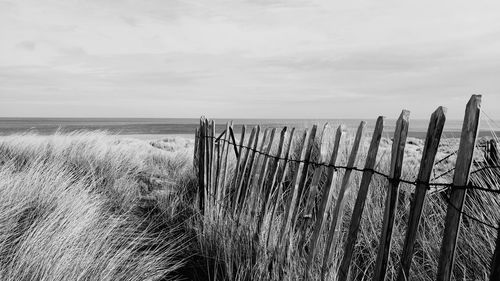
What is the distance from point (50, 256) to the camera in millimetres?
2752

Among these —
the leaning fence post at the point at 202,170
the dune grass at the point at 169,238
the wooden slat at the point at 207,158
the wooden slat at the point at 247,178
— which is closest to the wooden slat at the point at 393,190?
the dune grass at the point at 169,238

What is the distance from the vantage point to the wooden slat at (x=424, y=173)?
72.4 inches

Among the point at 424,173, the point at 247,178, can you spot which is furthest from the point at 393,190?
the point at 247,178

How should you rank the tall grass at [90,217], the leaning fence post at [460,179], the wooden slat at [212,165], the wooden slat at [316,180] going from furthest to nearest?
the wooden slat at [212,165] → the wooden slat at [316,180] → the tall grass at [90,217] → the leaning fence post at [460,179]

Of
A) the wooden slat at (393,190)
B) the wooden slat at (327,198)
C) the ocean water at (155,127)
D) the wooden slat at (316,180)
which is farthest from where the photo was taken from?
the ocean water at (155,127)

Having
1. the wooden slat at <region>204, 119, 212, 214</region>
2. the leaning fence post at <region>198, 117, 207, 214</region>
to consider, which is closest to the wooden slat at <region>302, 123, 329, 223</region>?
the wooden slat at <region>204, 119, 212, 214</region>

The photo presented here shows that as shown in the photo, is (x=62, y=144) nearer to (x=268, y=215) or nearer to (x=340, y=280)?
(x=268, y=215)

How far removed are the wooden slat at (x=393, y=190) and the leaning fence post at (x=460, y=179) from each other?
340 mm

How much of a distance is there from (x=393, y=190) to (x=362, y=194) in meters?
0.29

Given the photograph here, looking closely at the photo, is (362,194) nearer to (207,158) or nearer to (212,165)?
(212,165)

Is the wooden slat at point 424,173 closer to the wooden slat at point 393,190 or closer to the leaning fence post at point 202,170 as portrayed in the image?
the wooden slat at point 393,190

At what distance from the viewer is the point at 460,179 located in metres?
1.72

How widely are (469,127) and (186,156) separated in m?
7.86

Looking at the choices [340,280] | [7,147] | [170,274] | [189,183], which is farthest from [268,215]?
[7,147]
